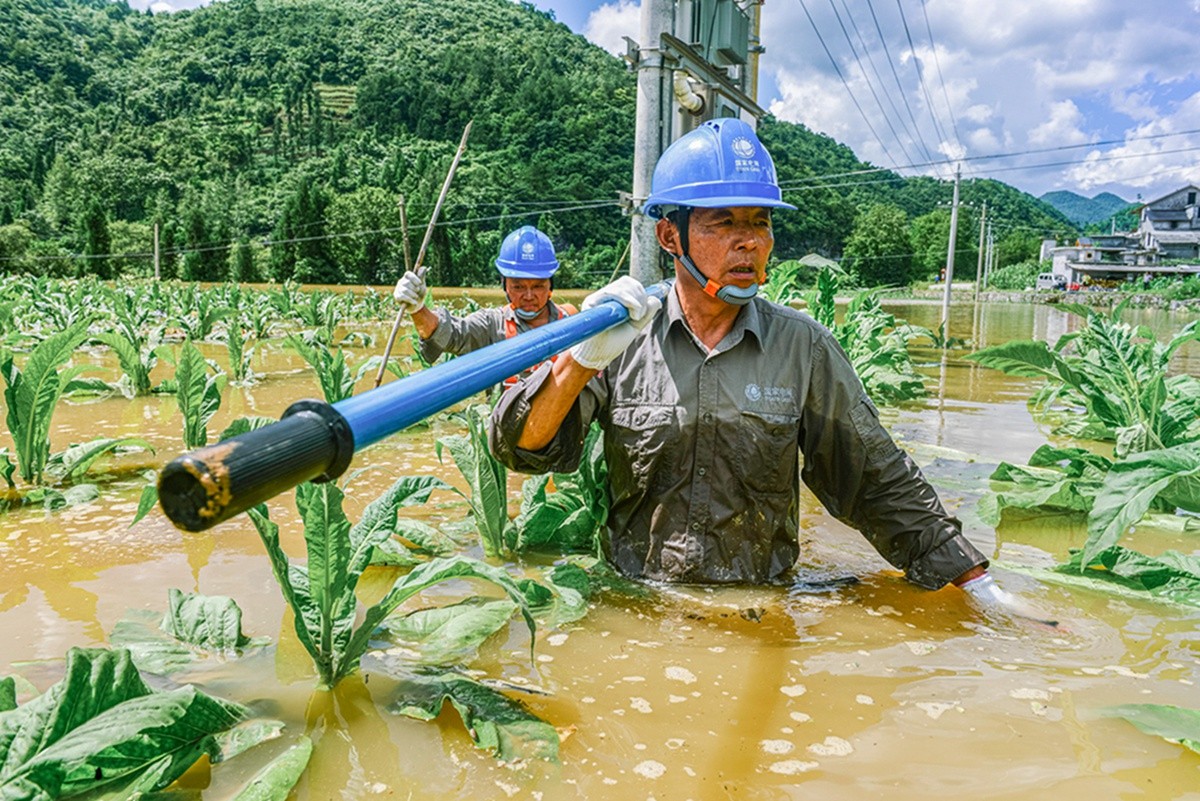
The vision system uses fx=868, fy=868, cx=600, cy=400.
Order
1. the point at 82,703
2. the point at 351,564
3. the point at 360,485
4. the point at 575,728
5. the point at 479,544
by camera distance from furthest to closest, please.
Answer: the point at 360,485
the point at 479,544
the point at 351,564
the point at 575,728
the point at 82,703

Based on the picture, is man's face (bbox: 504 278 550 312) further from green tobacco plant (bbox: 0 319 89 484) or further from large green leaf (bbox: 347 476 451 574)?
large green leaf (bbox: 347 476 451 574)

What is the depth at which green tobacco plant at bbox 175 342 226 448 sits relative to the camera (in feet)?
14.2

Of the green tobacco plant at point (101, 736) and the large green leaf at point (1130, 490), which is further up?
the large green leaf at point (1130, 490)

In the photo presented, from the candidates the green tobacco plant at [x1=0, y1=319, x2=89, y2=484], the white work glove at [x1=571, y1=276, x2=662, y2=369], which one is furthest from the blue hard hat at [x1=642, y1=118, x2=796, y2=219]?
the green tobacco plant at [x1=0, y1=319, x2=89, y2=484]

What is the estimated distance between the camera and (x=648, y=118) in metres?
5.55

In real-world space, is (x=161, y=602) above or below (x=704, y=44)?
below

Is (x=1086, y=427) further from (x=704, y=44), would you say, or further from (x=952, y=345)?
(x=952, y=345)

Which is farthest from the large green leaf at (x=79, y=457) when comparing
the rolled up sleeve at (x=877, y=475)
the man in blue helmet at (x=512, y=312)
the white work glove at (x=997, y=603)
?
the white work glove at (x=997, y=603)

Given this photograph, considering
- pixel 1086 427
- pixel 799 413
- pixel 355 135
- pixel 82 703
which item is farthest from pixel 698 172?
pixel 355 135

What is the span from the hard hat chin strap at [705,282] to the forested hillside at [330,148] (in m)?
46.2

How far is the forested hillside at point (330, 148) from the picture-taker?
56812mm

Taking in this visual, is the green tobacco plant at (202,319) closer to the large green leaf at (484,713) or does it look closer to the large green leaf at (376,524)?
the large green leaf at (376,524)

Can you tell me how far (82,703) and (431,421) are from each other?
4.84m

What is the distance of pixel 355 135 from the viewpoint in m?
108
